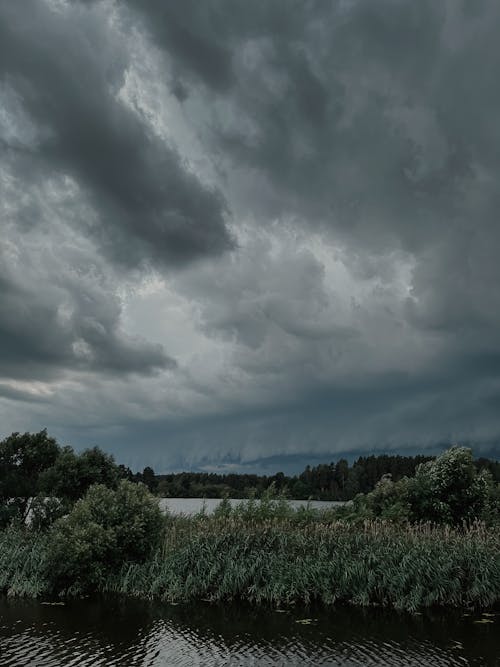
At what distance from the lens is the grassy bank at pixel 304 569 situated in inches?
696

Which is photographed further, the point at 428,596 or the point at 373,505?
the point at 373,505

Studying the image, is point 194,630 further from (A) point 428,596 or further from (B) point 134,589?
(A) point 428,596

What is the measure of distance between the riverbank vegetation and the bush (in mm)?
40

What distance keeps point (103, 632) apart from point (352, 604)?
8.39m

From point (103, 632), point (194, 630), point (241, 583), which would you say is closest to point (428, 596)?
point (241, 583)

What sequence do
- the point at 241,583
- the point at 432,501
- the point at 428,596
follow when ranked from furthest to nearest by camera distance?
the point at 432,501
the point at 241,583
the point at 428,596

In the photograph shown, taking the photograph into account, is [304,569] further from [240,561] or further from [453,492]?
[453,492]

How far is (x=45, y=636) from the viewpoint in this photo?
1406 centimetres

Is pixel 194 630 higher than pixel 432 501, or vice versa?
pixel 432 501

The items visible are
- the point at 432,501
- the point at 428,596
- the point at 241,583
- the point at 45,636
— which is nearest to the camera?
the point at 45,636

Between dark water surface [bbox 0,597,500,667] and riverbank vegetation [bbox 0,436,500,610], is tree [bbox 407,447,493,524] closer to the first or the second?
riverbank vegetation [bbox 0,436,500,610]

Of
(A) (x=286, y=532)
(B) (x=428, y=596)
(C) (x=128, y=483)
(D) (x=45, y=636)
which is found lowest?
(D) (x=45, y=636)

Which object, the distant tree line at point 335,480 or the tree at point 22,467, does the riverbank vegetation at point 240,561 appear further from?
the distant tree line at point 335,480

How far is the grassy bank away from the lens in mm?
17688
